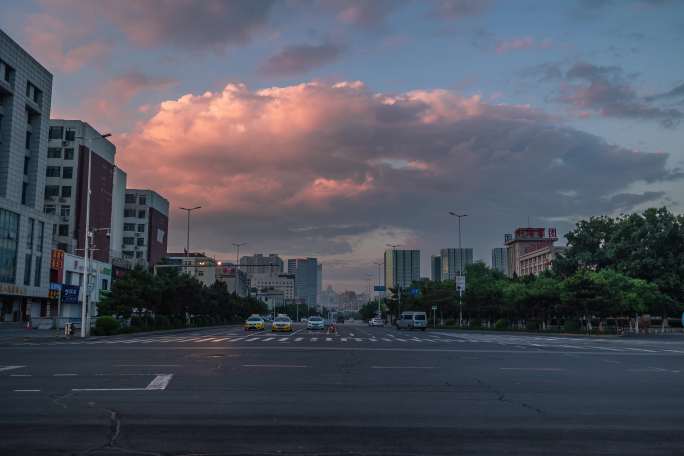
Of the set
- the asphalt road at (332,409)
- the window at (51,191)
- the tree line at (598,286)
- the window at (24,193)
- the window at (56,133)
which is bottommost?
the asphalt road at (332,409)

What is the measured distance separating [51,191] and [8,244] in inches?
1125

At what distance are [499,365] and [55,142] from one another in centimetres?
9060

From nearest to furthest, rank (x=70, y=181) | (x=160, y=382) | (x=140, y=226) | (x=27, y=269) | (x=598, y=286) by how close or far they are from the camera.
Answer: (x=160, y=382), (x=598, y=286), (x=27, y=269), (x=70, y=181), (x=140, y=226)

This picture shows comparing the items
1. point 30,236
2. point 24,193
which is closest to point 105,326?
point 30,236

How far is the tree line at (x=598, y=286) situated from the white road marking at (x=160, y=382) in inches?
2117

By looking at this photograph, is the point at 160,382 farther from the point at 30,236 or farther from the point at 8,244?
the point at 30,236

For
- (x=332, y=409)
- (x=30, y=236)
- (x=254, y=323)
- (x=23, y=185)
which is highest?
(x=23, y=185)

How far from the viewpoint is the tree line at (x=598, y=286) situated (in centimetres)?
6669

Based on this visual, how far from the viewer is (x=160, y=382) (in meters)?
15.5

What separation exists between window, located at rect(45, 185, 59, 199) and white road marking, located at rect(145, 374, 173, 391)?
8808 cm

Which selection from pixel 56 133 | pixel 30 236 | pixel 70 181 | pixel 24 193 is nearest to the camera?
pixel 30 236

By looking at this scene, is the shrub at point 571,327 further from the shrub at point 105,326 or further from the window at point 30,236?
the window at point 30,236

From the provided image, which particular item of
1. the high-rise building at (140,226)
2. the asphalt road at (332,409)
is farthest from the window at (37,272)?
the asphalt road at (332,409)

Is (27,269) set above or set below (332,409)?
above
